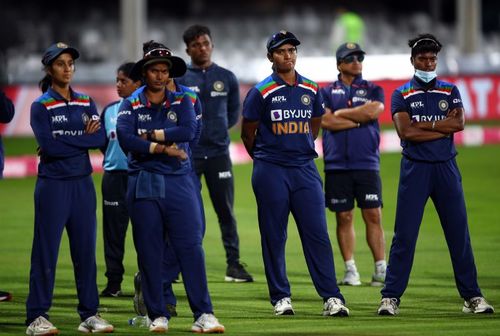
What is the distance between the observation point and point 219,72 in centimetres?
1305

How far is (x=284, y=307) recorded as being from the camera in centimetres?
1057

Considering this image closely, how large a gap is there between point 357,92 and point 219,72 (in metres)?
1.53

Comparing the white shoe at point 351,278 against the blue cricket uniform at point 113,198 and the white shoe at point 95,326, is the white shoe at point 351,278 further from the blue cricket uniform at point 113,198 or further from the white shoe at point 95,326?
the white shoe at point 95,326

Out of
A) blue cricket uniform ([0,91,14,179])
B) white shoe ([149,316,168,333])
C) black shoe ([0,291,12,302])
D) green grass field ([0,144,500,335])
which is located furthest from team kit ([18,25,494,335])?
black shoe ([0,291,12,302])

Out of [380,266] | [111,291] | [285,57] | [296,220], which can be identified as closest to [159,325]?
[296,220]

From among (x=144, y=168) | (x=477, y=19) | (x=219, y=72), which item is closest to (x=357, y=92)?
(x=219, y=72)

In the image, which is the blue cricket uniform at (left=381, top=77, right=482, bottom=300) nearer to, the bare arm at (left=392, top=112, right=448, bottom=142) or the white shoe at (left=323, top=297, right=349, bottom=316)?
the bare arm at (left=392, top=112, right=448, bottom=142)

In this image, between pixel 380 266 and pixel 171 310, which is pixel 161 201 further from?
pixel 380 266

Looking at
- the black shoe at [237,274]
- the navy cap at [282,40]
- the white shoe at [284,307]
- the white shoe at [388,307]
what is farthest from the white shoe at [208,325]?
the black shoe at [237,274]

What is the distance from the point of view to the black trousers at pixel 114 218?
11875mm

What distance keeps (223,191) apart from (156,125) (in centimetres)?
349

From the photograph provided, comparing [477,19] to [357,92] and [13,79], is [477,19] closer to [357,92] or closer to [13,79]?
[13,79]

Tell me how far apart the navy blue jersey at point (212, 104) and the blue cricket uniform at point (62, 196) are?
317 centimetres

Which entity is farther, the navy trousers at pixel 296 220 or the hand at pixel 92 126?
the navy trousers at pixel 296 220
